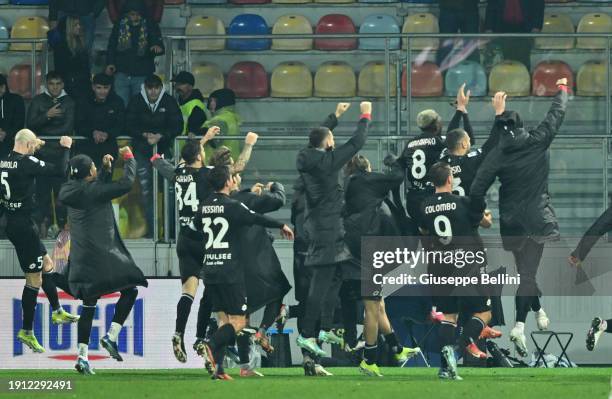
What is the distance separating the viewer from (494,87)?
771 inches

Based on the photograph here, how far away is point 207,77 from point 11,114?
95.1 inches

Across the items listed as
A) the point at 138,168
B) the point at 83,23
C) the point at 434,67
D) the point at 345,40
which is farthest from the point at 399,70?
the point at 83,23

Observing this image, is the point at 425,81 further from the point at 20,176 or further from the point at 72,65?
the point at 20,176

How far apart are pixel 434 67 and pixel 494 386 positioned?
6.04 meters

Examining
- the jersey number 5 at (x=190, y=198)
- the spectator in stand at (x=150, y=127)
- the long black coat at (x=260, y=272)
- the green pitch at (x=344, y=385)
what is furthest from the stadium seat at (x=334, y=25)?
the green pitch at (x=344, y=385)

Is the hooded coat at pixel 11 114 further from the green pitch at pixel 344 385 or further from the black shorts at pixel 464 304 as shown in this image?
the black shorts at pixel 464 304

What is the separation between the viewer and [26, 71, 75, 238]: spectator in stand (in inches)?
747

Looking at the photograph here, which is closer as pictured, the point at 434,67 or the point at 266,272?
the point at 266,272

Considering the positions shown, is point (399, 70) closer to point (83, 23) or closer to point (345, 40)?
point (345, 40)

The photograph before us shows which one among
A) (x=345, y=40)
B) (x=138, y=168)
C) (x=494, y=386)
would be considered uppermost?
(x=345, y=40)

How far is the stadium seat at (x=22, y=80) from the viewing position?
20031 millimetres

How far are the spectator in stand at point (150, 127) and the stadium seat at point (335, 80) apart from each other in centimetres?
222

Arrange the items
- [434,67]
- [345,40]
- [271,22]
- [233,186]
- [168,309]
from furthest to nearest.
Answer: [271,22]
[345,40]
[434,67]
[168,309]
[233,186]

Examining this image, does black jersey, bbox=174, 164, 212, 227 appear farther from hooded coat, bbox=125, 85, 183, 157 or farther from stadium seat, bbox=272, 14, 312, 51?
stadium seat, bbox=272, 14, 312, 51
